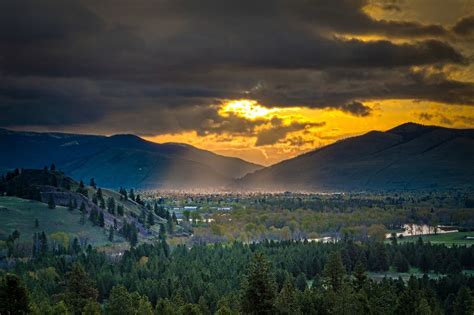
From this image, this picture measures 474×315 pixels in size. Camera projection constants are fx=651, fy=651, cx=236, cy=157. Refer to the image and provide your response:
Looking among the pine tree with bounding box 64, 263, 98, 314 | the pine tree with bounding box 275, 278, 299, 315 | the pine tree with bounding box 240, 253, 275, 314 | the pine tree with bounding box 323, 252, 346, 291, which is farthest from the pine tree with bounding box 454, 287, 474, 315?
the pine tree with bounding box 64, 263, 98, 314

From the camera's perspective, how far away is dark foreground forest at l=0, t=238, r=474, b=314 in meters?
78.0

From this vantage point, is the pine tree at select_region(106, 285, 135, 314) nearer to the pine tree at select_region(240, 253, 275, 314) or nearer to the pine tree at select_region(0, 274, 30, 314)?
the pine tree at select_region(0, 274, 30, 314)

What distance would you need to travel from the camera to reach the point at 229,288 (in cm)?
14700

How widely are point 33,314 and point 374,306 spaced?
170ft

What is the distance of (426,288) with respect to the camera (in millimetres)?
140625

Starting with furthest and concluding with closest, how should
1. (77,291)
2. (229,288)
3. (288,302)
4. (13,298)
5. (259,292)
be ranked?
(229,288) → (77,291) → (288,302) → (13,298) → (259,292)

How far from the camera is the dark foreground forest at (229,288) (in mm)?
78000

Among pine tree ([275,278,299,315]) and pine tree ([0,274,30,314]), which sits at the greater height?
pine tree ([0,274,30,314])

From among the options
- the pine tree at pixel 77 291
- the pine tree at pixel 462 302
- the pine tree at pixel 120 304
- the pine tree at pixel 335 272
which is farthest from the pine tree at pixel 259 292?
the pine tree at pixel 462 302

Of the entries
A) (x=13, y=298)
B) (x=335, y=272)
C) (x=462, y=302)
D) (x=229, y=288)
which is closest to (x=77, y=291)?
(x=13, y=298)

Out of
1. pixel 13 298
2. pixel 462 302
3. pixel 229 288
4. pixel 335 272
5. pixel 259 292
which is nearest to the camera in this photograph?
pixel 259 292

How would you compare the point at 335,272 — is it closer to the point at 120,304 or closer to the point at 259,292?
the point at 120,304

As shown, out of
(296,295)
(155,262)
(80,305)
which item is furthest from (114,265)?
(296,295)

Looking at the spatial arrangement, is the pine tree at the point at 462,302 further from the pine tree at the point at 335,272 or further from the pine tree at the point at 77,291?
the pine tree at the point at 77,291
